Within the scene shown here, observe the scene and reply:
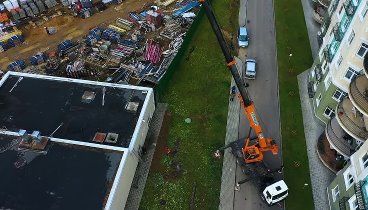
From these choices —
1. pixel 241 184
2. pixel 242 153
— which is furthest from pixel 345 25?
pixel 241 184

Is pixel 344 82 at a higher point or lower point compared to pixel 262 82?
higher

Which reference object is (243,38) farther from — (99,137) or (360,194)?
(360,194)

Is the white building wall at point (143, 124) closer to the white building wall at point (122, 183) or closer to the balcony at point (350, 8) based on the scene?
the white building wall at point (122, 183)

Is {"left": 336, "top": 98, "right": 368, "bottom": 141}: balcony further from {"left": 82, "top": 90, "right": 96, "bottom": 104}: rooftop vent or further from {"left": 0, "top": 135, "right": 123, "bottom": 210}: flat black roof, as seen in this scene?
{"left": 82, "top": 90, "right": 96, "bottom": 104}: rooftop vent

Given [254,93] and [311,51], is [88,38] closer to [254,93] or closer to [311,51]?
[254,93]

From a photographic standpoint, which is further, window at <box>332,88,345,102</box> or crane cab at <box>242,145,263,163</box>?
window at <box>332,88,345,102</box>

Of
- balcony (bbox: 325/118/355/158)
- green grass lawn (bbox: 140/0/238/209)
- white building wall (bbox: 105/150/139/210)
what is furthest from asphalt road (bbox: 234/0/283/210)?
white building wall (bbox: 105/150/139/210)

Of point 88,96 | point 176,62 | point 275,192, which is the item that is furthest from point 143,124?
point 275,192
